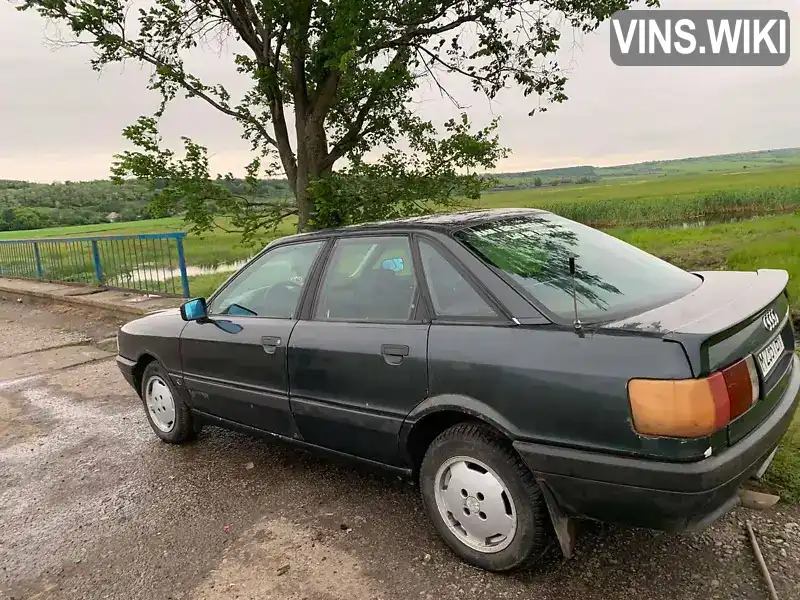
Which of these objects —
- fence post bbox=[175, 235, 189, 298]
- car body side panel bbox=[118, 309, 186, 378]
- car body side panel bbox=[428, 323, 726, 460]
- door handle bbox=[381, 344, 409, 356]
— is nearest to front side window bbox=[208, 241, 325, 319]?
car body side panel bbox=[118, 309, 186, 378]

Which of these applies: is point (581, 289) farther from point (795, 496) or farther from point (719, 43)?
point (719, 43)

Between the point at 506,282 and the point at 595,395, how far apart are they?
66 cm

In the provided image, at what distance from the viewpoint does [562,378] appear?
2250 mm

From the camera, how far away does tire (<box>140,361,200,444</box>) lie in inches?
170


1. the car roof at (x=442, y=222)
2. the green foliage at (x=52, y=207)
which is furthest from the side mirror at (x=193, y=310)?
the green foliage at (x=52, y=207)

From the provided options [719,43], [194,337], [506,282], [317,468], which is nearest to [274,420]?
[317,468]

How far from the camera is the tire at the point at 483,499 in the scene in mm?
2451

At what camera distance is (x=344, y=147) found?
8445 mm

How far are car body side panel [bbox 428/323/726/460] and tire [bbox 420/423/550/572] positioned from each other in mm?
188

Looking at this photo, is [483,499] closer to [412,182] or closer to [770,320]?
[770,320]

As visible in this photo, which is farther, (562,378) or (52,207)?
(52,207)

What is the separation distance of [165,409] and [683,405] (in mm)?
3724

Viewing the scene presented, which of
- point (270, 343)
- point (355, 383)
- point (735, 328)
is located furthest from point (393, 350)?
point (735, 328)

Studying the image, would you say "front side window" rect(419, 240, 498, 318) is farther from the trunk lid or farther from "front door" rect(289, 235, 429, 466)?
the trunk lid
